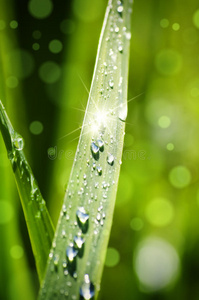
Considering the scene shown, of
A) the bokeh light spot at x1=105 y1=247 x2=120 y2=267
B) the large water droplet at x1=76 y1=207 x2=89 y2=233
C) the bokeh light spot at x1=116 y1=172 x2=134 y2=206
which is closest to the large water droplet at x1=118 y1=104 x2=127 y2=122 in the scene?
the large water droplet at x1=76 y1=207 x2=89 y2=233

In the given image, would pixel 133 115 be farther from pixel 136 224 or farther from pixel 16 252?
pixel 16 252

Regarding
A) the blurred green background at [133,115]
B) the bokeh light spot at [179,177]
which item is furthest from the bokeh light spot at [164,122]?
the bokeh light spot at [179,177]

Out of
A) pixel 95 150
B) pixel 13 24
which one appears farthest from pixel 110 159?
pixel 13 24

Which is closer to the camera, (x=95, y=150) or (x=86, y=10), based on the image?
(x=95, y=150)

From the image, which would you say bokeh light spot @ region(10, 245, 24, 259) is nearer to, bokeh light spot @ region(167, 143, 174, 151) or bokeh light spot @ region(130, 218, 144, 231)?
bokeh light spot @ region(130, 218, 144, 231)

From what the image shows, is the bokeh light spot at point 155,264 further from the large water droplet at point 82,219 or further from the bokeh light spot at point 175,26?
the bokeh light spot at point 175,26
